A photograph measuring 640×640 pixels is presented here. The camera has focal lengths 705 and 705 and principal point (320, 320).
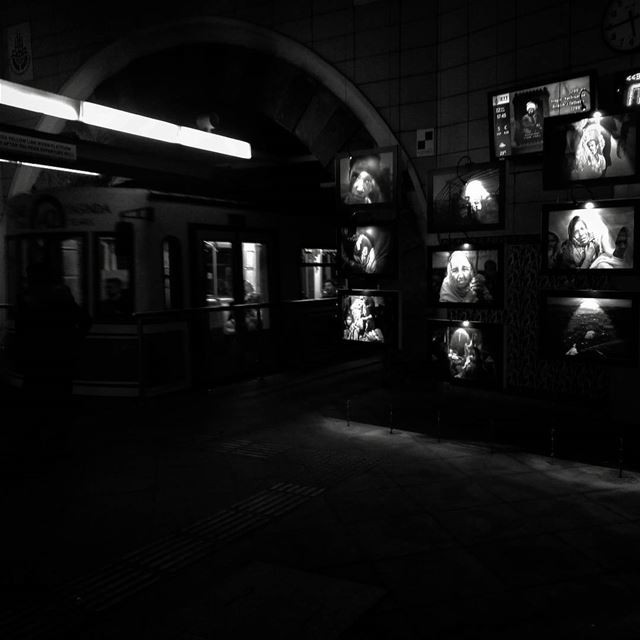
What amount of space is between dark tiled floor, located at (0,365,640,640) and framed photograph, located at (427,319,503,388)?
562 millimetres

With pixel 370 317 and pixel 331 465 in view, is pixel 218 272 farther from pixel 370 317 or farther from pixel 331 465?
pixel 331 465

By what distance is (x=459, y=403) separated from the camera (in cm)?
867

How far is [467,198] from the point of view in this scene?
24.3 feet

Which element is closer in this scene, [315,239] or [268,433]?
[268,433]

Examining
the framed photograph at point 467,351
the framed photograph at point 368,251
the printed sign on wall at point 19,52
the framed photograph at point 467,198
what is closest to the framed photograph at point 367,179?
the framed photograph at point 368,251

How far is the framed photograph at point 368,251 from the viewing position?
8273mm

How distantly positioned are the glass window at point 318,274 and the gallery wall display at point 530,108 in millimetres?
5499

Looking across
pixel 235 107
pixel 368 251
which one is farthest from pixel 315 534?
pixel 235 107

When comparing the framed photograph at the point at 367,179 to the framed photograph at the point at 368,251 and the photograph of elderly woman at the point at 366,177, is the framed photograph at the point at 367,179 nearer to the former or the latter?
the photograph of elderly woman at the point at 366,177

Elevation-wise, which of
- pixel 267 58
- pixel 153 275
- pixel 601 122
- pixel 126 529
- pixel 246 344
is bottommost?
pixel 126 529

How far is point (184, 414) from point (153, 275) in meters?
2.09

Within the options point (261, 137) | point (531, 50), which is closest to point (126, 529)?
point (531, 50)

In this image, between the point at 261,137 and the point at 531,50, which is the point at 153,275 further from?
the point at 261,137

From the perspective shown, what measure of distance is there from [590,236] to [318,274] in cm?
712
